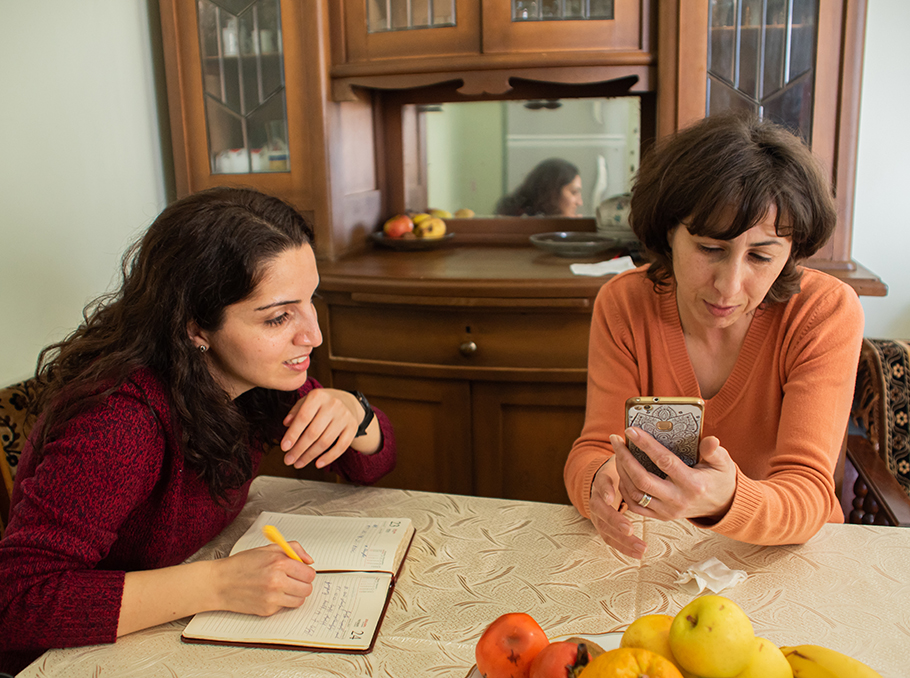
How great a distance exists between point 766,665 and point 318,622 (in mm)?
504

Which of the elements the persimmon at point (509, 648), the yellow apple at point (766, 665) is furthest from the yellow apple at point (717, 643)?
the persimmon at point (509, 648)

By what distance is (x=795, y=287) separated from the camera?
1214mm

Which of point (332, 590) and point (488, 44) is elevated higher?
point (488, 44)

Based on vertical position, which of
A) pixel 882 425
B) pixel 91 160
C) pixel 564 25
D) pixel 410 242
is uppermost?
pixel 564 25

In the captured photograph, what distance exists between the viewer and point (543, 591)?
0.91 meters

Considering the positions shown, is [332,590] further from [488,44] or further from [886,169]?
[886,169]

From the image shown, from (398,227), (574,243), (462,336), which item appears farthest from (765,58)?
(398,227)

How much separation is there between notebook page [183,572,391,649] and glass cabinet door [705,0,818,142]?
5.87 feet

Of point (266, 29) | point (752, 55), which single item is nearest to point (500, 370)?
point (752, 55)

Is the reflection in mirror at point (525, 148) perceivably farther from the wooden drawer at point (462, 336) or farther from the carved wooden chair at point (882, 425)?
the carved wooden chair at point (882, 425)

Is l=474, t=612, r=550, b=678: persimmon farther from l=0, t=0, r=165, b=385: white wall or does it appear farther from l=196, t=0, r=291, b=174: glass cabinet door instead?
l=196, t=0, r=291, b=174: glass cabinet door

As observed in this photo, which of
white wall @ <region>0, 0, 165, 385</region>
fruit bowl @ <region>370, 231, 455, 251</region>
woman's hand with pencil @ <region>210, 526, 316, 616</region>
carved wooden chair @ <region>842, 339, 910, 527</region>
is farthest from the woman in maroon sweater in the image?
fruit bowl @ <region>370, 231, 455, 251</region>

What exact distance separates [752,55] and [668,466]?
1.65 meters

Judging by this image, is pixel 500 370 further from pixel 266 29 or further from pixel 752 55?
pixel 266 29
